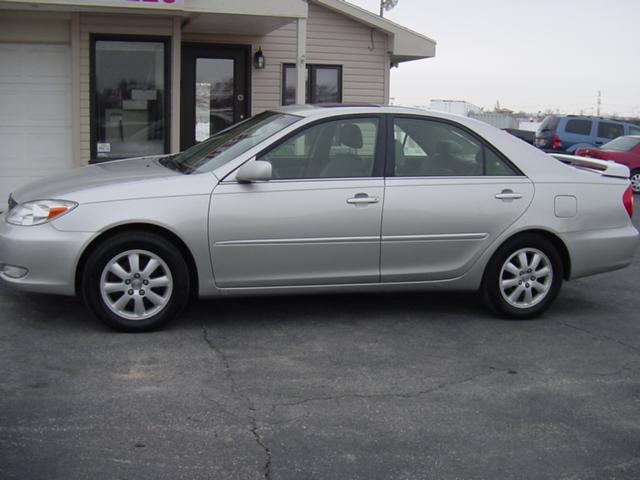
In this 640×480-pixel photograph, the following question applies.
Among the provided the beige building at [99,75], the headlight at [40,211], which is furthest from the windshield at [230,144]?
the beige building at [99,75]

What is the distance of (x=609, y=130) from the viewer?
24.1 meters

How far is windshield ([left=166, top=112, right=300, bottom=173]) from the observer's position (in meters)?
6.59

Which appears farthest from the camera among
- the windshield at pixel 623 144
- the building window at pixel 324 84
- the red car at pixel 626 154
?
the windshield at pixel 623 144

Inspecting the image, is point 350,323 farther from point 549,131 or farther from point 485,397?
point 549,131

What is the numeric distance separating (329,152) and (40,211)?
6.83ft

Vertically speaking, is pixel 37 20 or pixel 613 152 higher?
pixel 37 20

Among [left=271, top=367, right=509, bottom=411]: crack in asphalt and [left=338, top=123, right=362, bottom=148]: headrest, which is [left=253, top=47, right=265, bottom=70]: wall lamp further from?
[left=271, top=367, right=509, bottom=411]: crack in asphalt

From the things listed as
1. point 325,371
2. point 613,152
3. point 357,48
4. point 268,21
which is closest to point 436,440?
point 325,371

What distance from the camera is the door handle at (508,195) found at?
684cm

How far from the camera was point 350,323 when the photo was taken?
22.4 ft

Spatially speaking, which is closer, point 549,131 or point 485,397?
point 485,397

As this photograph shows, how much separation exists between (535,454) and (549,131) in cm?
2084

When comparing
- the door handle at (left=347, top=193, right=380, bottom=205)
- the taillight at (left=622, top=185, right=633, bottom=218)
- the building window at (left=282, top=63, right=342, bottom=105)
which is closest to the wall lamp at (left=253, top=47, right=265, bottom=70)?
the building window at (left=282, top=63, right=342, bottom=105)

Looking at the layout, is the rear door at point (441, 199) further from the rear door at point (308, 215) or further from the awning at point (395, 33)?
the awning at point (395, 33)
